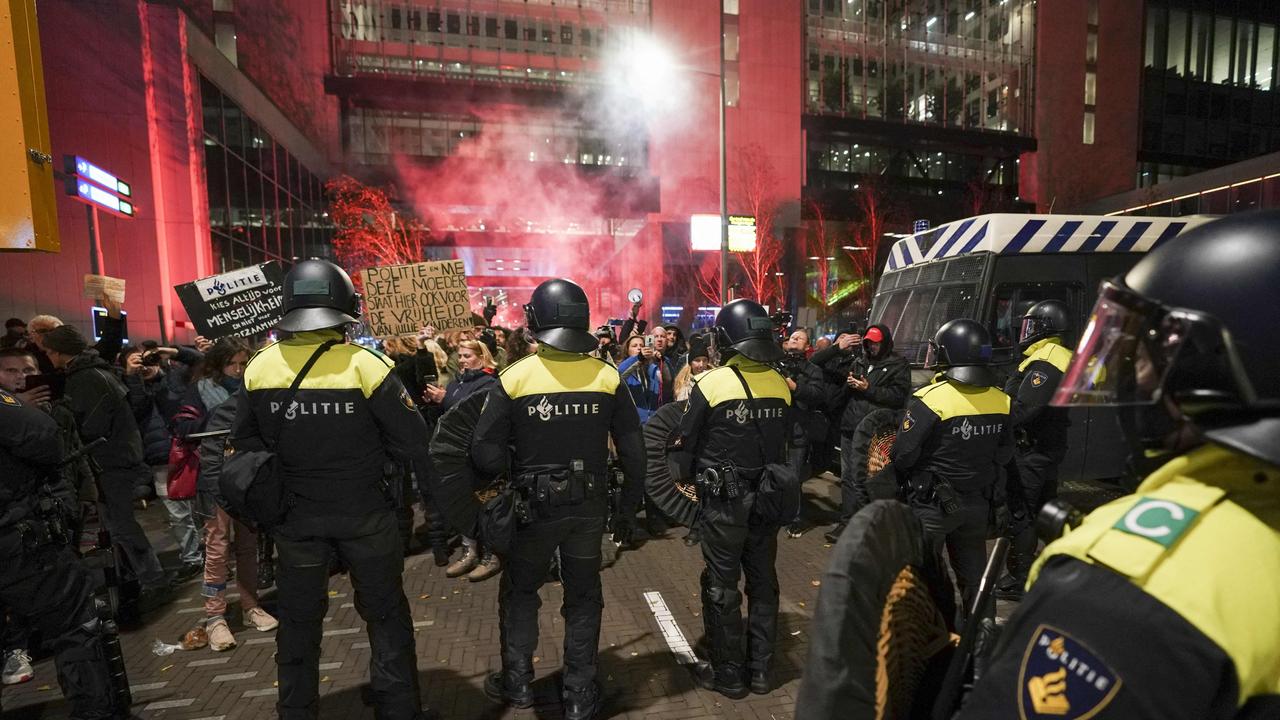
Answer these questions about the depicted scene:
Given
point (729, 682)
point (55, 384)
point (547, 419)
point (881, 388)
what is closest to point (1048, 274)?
point (881, 388)

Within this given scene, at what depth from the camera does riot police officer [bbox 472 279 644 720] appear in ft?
10.8

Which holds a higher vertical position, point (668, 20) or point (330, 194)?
point (668, 20)

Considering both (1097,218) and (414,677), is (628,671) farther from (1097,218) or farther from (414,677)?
(1097,218)

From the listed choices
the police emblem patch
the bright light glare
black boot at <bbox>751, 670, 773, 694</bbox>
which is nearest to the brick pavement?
black boot at <bbox>751, 670, 773, 694</bbox>

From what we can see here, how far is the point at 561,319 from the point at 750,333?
3.99 ft

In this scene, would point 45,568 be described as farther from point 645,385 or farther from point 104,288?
point 104,288

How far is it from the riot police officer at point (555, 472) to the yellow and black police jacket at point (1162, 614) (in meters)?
2.60

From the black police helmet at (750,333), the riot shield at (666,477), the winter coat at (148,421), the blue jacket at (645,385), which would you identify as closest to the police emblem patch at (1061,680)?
the black police helmet at (750,333)

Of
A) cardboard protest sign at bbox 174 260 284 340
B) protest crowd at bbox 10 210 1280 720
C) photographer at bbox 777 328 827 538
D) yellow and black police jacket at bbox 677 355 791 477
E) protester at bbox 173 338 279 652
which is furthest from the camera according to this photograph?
photographer at bbox 777 328 827 538

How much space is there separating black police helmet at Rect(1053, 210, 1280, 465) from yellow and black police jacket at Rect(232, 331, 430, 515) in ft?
9.95

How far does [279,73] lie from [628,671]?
25718 mm

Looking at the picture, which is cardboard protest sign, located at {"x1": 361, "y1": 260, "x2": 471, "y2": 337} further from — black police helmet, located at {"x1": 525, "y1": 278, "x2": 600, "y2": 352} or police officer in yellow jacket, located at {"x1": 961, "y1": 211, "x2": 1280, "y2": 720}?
police officer in yellow jacket, located at {"x1": 961, "y1": 211, "x2": 1280, "y2": 720}

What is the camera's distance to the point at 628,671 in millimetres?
3826

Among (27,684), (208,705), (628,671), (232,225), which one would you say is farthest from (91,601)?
(232,225)
